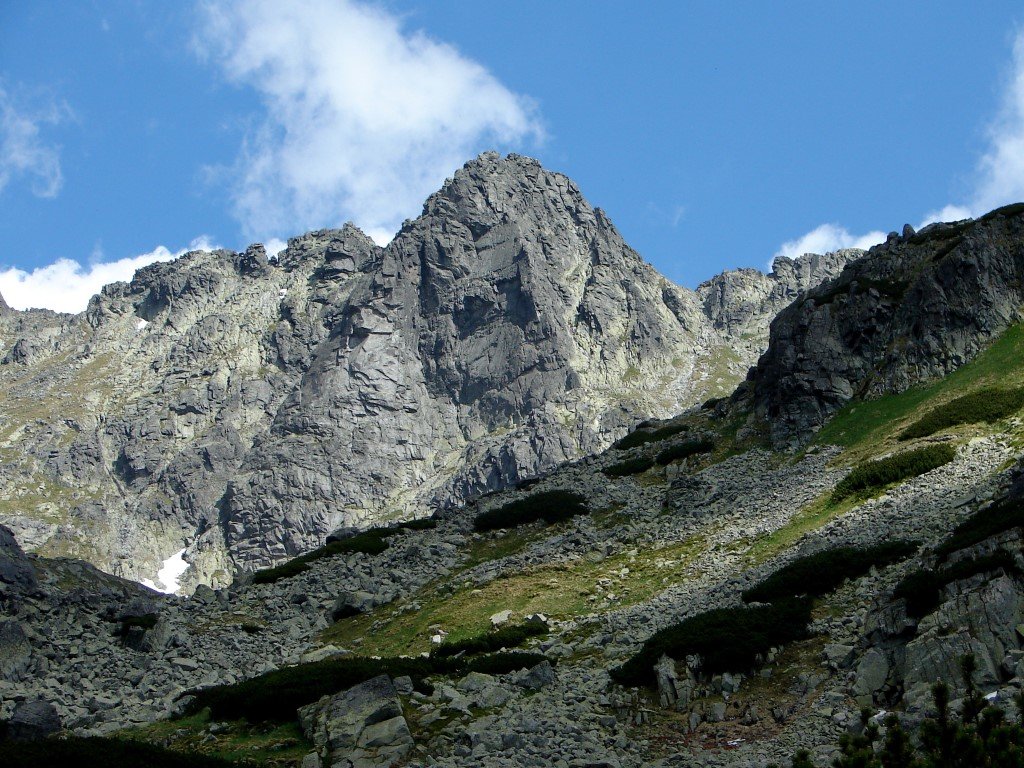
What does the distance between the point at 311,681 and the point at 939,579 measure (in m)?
14.9

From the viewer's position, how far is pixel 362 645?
32062 millimetres

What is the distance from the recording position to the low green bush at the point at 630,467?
54.3 meters

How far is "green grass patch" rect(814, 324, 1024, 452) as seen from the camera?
4253 cm

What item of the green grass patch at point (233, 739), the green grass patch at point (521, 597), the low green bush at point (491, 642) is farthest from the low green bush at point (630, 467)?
the green grass patch at point (233, 739)

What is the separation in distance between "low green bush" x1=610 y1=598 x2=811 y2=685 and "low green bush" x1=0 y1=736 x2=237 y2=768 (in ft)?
32.9

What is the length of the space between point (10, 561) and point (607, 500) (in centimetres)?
2882

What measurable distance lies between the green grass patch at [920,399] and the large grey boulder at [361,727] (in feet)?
95.9

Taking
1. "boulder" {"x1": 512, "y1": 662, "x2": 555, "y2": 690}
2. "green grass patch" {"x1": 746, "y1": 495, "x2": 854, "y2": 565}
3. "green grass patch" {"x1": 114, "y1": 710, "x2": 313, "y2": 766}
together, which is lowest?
"boulder" {"x1": 512, "y1": 662, "x2": 555, "y2": 690}

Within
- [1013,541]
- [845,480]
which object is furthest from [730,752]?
[845,480]

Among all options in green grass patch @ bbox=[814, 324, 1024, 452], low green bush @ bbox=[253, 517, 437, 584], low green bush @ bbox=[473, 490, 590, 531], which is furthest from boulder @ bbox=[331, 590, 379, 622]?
green grass patch @ bbox=[814, 324, 1024, 452]

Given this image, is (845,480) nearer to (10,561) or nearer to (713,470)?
(713,470)

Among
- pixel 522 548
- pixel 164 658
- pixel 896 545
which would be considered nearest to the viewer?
pixel 896 545

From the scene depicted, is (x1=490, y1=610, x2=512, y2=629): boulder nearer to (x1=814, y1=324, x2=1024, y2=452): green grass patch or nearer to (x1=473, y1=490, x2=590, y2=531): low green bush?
(x1=473, y1=490, x2=590, y2=531): low green bush

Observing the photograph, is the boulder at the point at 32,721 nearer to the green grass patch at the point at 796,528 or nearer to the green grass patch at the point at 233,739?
the green grass patch at the point at 233,739
